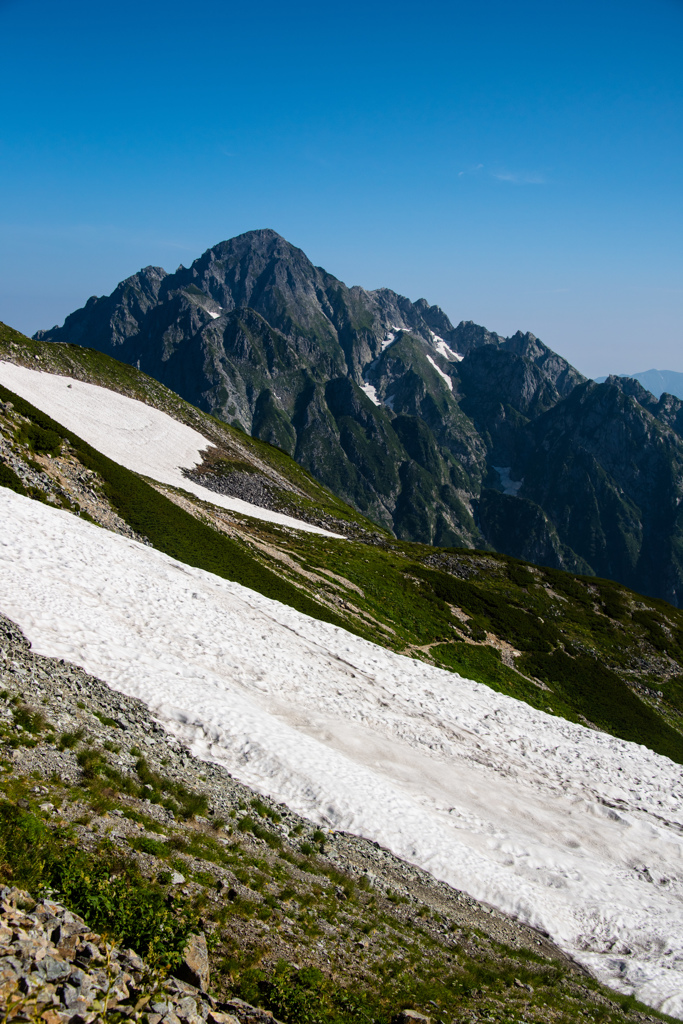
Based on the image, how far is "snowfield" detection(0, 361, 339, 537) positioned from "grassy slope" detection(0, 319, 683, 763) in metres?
11.4

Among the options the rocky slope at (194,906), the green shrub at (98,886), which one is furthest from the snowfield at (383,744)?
the green shrub at (98,886)

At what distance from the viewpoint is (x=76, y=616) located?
2231 centimetres

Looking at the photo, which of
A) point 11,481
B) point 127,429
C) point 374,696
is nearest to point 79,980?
point 374,696

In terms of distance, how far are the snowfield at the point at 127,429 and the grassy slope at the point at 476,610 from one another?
11.4 meters

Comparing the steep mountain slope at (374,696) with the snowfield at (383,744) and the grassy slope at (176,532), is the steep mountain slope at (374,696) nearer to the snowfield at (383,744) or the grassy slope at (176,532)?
the snowfield at (383,744)

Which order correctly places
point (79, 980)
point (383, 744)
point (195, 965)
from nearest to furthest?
point (79, 980)
point (195, 965)
point (383, 744)

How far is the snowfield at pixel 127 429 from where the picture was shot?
224 feet

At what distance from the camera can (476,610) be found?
57.1 metres

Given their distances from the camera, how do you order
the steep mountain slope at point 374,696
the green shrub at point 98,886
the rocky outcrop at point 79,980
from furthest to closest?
the steep mountain slope at point 374,696 → the green shrub at point 98,886 → the rocky outcrop at point 79,980

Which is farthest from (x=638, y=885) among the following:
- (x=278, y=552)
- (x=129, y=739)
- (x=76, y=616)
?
(x=278, y=552)

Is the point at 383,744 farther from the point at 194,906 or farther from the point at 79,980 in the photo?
the point at 79,980

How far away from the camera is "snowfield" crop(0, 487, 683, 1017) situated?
1908cm

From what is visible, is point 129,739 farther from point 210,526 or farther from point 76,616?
point 210,526

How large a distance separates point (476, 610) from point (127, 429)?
53.6 metres
